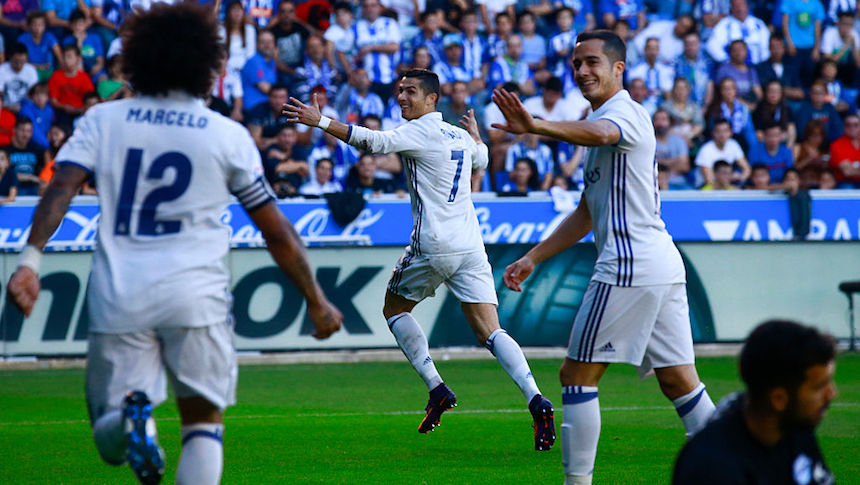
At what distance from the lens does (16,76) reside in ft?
59.8

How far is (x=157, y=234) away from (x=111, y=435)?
80cm

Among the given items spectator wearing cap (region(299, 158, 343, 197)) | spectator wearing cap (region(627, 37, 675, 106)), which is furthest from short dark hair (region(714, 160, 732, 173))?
spectator wearing cap (region(299, 158, 343, 197))

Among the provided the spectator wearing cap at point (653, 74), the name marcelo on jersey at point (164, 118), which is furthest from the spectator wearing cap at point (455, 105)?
the name marcelo on jersey at point (164, 118)

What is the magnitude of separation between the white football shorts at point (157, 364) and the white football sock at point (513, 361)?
13.5ft

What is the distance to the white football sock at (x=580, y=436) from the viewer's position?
244 inches

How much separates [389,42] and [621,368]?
6876 millimetres

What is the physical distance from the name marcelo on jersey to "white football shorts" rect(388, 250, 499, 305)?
4.75 metres

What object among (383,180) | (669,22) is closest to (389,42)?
(383,180)

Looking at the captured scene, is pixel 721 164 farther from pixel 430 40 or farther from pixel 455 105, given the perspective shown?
pixel 430 40

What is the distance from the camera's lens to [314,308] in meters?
5.02

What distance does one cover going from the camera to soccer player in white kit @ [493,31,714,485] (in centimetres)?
621

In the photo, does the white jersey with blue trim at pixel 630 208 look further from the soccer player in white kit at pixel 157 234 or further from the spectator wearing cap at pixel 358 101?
the spectator wearing cap at pixel 358 101

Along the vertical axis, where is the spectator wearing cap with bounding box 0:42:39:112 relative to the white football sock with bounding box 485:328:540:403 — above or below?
above

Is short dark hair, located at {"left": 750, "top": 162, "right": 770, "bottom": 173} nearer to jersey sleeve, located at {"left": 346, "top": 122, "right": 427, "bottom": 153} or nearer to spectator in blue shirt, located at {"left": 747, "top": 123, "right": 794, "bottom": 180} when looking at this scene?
spectator in blue shirt, located at {"left": 747, "top": 123, "right": 794, "bottom": 180}
